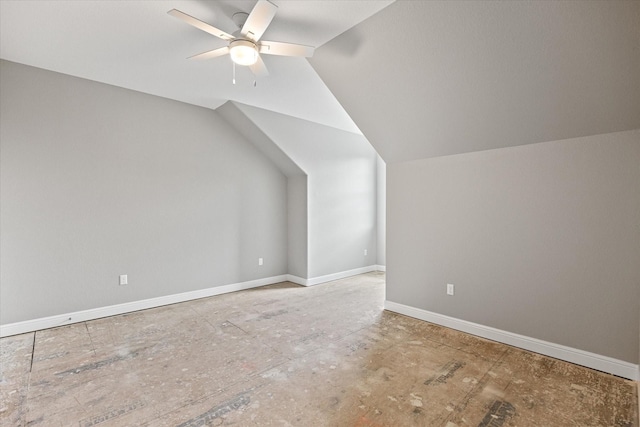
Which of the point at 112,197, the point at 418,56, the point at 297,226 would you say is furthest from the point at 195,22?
the point at 297,226

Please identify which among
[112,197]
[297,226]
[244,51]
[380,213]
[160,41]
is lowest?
[297,226]

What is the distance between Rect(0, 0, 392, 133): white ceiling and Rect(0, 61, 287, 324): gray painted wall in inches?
14.8

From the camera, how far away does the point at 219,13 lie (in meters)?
2.25

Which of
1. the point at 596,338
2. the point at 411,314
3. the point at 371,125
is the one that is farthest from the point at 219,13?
the point at 596,338

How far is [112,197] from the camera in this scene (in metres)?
3.64

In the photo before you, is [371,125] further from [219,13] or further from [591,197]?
[591,197]

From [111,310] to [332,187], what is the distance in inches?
142

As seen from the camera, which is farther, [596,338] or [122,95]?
[122,95]

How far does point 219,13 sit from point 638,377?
4025 millimetres

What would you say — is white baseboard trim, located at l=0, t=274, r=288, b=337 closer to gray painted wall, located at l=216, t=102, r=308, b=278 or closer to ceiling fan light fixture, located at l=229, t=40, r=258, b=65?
gray painted wall, located at l=216, t=102, r=308, b=278

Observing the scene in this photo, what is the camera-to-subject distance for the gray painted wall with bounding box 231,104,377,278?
4758mm

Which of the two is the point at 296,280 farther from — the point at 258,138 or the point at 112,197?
the point at 112,197

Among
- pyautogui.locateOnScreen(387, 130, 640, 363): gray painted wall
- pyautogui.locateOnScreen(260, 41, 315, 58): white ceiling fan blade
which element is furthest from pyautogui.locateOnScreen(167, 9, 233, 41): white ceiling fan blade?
pyautogui.locateOnScreen(387, 130, 640, 363): gray painted wall

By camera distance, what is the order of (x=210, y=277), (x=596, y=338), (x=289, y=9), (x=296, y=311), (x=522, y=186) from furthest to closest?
(x=210, y=277), (x=296, y=311), (x=522, y=186), (x=596, y=338), (x=289, y=9)
